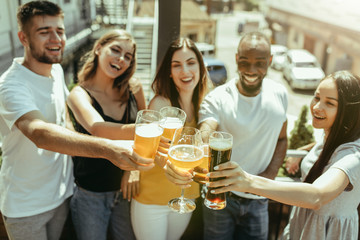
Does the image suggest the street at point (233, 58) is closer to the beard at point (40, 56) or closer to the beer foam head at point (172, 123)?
the beard at point (40, 56)

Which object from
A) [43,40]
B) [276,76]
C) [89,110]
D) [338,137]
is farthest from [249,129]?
[276,76]

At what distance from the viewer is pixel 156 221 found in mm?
2273

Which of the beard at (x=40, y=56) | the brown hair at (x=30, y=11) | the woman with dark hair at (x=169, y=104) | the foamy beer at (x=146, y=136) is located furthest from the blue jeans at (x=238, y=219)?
the brown hair at (x=30, y=11)

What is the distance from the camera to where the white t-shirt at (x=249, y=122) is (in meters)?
2.44

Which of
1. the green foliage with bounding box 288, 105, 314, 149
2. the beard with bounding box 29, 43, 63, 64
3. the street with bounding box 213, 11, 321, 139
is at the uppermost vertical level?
the beard with bounding box 29, 43, 63, 64

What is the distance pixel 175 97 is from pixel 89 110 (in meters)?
0.71

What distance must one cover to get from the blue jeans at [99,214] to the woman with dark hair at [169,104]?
0.14 metres

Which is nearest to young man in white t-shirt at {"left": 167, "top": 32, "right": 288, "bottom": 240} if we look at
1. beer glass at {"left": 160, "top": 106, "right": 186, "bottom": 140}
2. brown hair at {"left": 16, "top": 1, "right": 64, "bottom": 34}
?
beer glass at {"left": 160, "top": 106, "right": 186, "bottom": 140}

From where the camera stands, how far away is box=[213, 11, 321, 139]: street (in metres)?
16.9

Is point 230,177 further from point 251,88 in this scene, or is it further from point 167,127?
point 251,88

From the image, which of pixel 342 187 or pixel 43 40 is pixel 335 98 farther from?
pixel 43 40

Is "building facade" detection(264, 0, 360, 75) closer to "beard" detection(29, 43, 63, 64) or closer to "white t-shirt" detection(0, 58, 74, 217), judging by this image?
"beard" detection(29, 43, 63, 64)

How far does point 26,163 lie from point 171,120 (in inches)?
47.6

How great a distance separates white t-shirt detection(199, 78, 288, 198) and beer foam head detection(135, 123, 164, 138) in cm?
81
